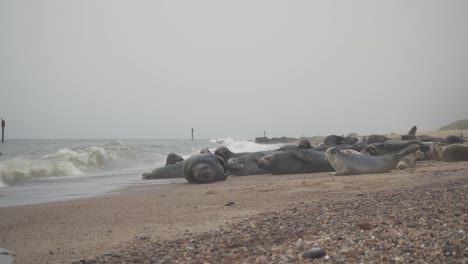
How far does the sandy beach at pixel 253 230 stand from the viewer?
275 cm

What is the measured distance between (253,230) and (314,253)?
3.19 feet

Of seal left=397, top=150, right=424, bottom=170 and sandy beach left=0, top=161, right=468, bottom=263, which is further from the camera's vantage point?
seal left=397, top=150, right=424, bottom=170

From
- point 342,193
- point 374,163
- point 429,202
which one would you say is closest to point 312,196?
point 342,193

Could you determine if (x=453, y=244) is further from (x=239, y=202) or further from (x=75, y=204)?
(x=75, y=204)

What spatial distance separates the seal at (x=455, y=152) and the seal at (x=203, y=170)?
5731 mm

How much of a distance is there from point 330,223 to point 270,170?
7352 mm

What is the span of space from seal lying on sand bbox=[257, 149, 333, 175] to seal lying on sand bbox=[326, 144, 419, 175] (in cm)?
139

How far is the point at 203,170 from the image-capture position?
9539 millimetres

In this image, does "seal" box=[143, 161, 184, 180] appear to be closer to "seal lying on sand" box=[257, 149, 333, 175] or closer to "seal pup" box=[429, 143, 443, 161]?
"seal lying on sand" box=[257, 149, 333, 175]

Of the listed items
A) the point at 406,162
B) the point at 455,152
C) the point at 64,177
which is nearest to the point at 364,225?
the point at 406,162

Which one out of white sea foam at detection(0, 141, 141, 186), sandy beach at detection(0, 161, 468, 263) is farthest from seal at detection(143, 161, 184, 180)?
sandy beach at detection(0, 161, 468, 263)

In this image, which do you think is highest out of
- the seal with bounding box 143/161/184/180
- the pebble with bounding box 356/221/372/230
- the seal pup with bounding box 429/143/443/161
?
the seal pup with bounding box 429/143/443/161

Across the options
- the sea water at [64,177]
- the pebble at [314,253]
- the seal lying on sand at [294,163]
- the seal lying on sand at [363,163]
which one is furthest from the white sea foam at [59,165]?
the pebble at [314,253]

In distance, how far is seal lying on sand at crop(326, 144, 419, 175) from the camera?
356 inches
